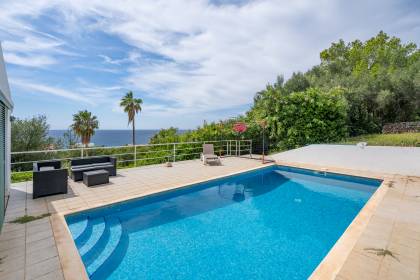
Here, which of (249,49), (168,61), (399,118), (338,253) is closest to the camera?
(338,253)

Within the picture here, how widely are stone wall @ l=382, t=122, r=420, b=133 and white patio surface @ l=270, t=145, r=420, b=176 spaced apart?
6.27 m

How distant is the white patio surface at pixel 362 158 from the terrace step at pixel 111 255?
8634mm

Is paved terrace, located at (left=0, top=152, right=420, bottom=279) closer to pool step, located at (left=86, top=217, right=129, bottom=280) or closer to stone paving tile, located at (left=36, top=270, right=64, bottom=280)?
stone paving tile, located at (left=36, top=270, right=64, bottom=280)

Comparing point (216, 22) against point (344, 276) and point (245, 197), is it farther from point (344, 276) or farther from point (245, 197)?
point (344, 276)

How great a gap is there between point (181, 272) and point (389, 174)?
842 cm

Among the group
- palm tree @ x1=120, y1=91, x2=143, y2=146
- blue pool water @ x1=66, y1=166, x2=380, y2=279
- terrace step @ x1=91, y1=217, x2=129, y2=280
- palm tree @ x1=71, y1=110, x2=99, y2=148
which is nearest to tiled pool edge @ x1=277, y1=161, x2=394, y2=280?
blue pool water @ x1=66, y1=166, x2=380, y2=279

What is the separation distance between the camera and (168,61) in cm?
1155

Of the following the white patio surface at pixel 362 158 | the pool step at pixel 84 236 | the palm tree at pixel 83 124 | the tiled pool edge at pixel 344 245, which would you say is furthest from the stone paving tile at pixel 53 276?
the palm tree at pixel 83 124

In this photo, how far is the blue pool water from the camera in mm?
3191

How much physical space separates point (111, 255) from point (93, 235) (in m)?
→ 0.69

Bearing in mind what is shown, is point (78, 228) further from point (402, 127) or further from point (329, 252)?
point (402, 127)

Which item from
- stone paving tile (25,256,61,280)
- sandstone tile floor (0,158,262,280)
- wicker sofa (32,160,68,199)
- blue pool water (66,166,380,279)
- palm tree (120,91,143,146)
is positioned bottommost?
blue pool water (66,166,380,279)

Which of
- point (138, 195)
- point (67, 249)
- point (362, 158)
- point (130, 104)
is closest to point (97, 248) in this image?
point (67, 249)

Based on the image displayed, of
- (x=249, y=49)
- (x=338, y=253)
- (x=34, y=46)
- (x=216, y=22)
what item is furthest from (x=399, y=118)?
(x=34, y=46)
